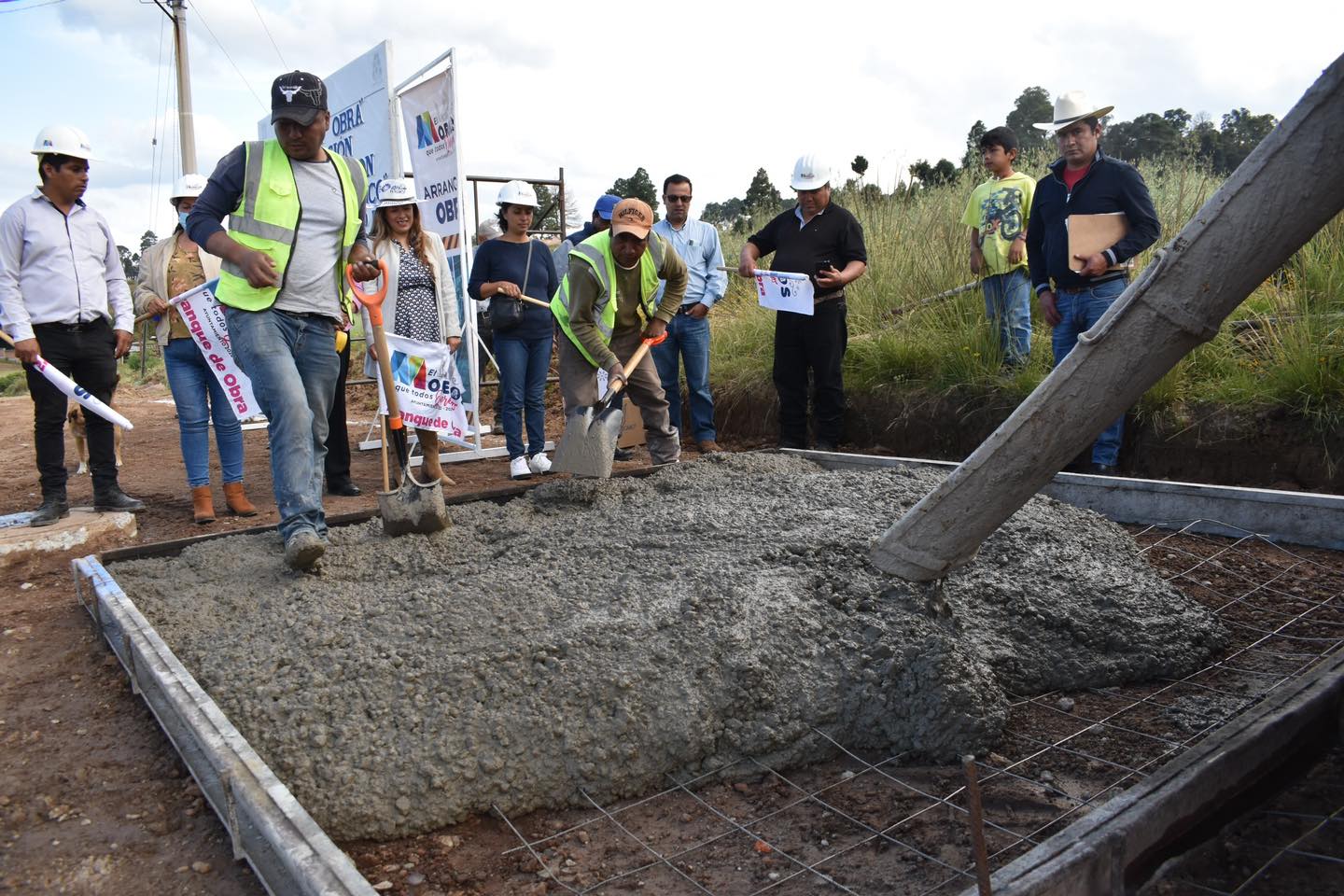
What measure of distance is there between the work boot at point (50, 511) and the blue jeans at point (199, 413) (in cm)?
55

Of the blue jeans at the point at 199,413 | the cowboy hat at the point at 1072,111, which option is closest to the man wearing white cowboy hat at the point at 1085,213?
the cowboy hat at the point at 1072,111

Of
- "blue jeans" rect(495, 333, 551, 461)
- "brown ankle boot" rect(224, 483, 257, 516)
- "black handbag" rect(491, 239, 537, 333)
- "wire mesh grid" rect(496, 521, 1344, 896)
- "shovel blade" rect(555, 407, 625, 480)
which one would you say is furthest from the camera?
"blue jeans" rect(495, 333, 551, 461)

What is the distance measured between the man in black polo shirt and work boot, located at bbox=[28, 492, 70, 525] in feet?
12.4

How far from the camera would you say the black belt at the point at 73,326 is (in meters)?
4.43

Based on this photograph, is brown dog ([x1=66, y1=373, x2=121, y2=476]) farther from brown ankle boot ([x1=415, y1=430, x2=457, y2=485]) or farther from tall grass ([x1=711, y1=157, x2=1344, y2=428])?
tall grass ([x1=711, y1=157, x2=1344, y2=428])

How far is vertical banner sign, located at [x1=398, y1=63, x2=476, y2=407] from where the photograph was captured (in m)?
6.00

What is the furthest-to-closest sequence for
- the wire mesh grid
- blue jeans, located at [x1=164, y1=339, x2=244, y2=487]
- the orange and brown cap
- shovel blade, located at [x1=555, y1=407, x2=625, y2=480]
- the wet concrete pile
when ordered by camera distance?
blue jeans, located at [x1=164, y1=339, x2=244, y2=487]
the orange and brown cap
shovel blade, located at [x1=555, y1=407, x2=625, y2=480]
the wet concrete pile
the wire mesh grid

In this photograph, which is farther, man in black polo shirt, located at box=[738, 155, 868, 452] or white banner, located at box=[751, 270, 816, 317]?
man in black polo shirt, located at box=[738, 155, 868, 452]

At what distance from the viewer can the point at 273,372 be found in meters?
3.46

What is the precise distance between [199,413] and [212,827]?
3145 millimetres

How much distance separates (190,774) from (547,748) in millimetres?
880

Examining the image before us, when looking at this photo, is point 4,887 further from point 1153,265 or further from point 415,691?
point 1153,265

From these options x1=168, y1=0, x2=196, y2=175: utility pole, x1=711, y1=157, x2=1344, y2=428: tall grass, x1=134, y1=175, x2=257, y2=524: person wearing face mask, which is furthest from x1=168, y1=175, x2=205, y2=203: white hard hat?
x1=168, y1=0, x2=196, y2=175: utility pole

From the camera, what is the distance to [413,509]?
364 centimetres
